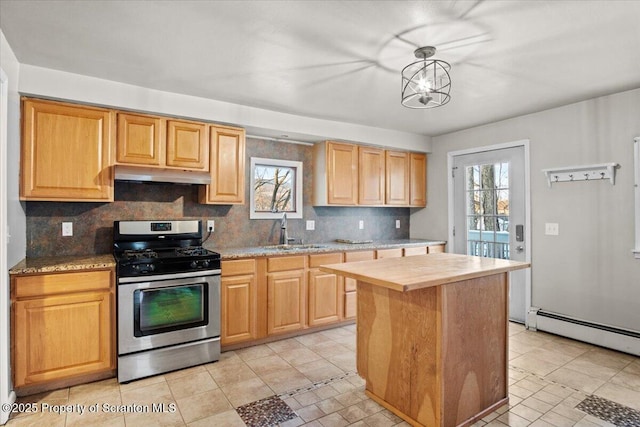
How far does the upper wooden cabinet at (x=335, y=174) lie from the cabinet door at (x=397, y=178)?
1.87 feet

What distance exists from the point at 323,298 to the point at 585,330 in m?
2.56

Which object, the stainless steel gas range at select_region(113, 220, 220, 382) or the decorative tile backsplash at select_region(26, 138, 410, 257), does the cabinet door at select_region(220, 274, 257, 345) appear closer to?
the stainless steel gas range at select_region(113, 220, 220, 382)

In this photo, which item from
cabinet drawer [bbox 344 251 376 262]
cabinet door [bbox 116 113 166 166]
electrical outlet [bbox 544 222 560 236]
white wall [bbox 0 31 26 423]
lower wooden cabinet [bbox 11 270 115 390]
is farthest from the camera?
cabinet drawer [bbox 344 251 376 262]

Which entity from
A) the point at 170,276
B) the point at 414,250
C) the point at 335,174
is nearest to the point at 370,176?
the point at 335,174

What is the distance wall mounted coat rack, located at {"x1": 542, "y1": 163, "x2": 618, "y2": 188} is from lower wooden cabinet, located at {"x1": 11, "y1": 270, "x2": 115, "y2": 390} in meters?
4.21

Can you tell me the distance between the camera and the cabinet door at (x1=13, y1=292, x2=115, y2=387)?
246cm

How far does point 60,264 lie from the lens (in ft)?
8.65

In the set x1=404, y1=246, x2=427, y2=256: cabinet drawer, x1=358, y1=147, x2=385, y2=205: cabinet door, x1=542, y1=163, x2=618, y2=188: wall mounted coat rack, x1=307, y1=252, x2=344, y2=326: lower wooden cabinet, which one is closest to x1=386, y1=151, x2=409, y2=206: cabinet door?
x1=358, y1=147, x2=385, y2=205: cabinet door

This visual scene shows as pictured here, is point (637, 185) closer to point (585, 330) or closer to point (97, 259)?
point (585, 330)

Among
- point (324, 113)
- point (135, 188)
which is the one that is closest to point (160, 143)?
point (135, 188)

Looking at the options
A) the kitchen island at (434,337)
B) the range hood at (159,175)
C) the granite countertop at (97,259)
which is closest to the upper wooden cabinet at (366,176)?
A: the granite countertop at (97,259)

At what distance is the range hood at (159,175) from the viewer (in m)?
2.97

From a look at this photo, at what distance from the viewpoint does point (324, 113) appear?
13.0 ft

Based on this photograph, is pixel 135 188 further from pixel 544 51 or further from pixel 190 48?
pixel 544 51
